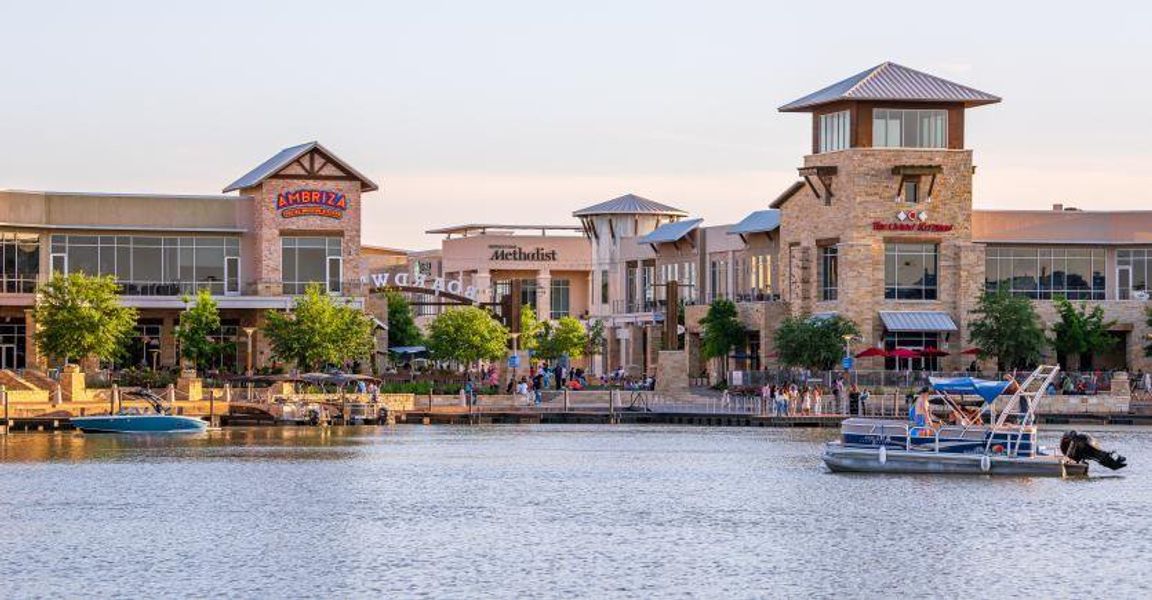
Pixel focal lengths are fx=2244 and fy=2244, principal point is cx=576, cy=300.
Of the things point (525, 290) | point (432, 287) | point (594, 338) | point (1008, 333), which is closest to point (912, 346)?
point (1008, 333)

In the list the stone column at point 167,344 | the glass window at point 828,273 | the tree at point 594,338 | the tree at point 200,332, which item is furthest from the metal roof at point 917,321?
the tree at point 594,338

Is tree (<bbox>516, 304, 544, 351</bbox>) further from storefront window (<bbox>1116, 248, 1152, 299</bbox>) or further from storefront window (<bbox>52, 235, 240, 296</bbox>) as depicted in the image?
storefront window (<bbox>1116, 248, 1152, 299</bbox>)

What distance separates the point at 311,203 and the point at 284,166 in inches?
97.7

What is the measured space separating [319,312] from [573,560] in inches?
2275

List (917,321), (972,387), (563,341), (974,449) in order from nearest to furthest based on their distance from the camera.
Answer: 1. (974,449)
2. (972,387)
3. (917,321)
4. (563,341)

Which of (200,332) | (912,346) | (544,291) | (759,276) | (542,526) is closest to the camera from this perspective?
(542,526)

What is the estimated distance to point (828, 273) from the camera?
11069 centimetres

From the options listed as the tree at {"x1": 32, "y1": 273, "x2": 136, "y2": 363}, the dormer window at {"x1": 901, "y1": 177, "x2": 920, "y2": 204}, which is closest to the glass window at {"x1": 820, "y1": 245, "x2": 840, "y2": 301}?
the dormer window at {"x1": 901, "y1": 177, "x2": 920, "y2": 204}

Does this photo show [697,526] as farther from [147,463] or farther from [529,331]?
[529,331]

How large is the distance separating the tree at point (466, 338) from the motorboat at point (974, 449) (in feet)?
164

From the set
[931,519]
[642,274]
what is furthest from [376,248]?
[931,519]

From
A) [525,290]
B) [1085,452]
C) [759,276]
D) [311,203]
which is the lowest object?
[1085,452]

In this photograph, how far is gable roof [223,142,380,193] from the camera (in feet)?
370

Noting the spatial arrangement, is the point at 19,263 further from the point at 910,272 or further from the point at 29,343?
the point at 910,272
